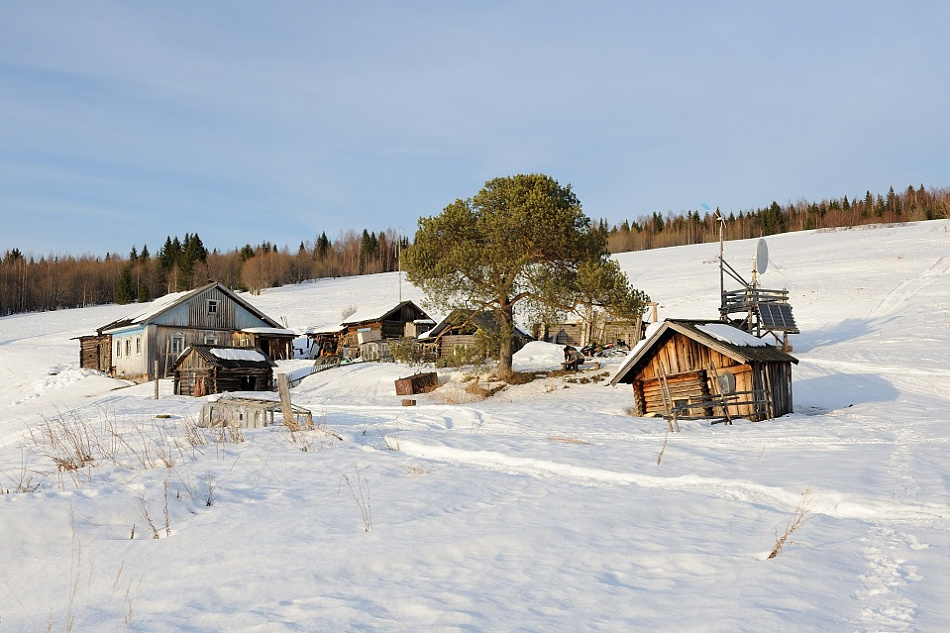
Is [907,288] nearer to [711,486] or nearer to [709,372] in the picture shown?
[709,372]

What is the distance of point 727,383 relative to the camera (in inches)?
887

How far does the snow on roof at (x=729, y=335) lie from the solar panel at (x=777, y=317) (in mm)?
14144

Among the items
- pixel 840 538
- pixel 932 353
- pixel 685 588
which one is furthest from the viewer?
pixel 932 353

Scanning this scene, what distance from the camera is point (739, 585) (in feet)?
16.4

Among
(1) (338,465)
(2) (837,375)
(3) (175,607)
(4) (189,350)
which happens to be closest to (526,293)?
(2) (837,375)

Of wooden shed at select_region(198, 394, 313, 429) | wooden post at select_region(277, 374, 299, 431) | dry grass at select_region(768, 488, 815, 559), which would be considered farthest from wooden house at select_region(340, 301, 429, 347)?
dry grass at select_region(768, 488, 815, 559)

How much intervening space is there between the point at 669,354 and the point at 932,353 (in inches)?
704

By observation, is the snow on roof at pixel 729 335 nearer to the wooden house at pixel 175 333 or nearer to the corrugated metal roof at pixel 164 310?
the wooden house at pixel 175 333

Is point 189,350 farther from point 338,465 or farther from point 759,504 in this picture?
point 759,504

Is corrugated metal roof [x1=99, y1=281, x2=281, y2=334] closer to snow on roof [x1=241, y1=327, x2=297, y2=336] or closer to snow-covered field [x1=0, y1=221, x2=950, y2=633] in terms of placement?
snow on roof [x1=241, y1=327, x2=297, y2=336]

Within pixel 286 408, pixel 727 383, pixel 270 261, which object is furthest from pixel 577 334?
pixel 270 261

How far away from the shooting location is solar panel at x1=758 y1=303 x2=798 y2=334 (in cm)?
3669

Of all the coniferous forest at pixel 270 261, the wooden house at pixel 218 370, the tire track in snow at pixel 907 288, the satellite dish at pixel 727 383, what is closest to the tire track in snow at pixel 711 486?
the satellite dish at pixel 727 383

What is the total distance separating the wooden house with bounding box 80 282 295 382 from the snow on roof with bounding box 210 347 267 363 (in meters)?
8.10
